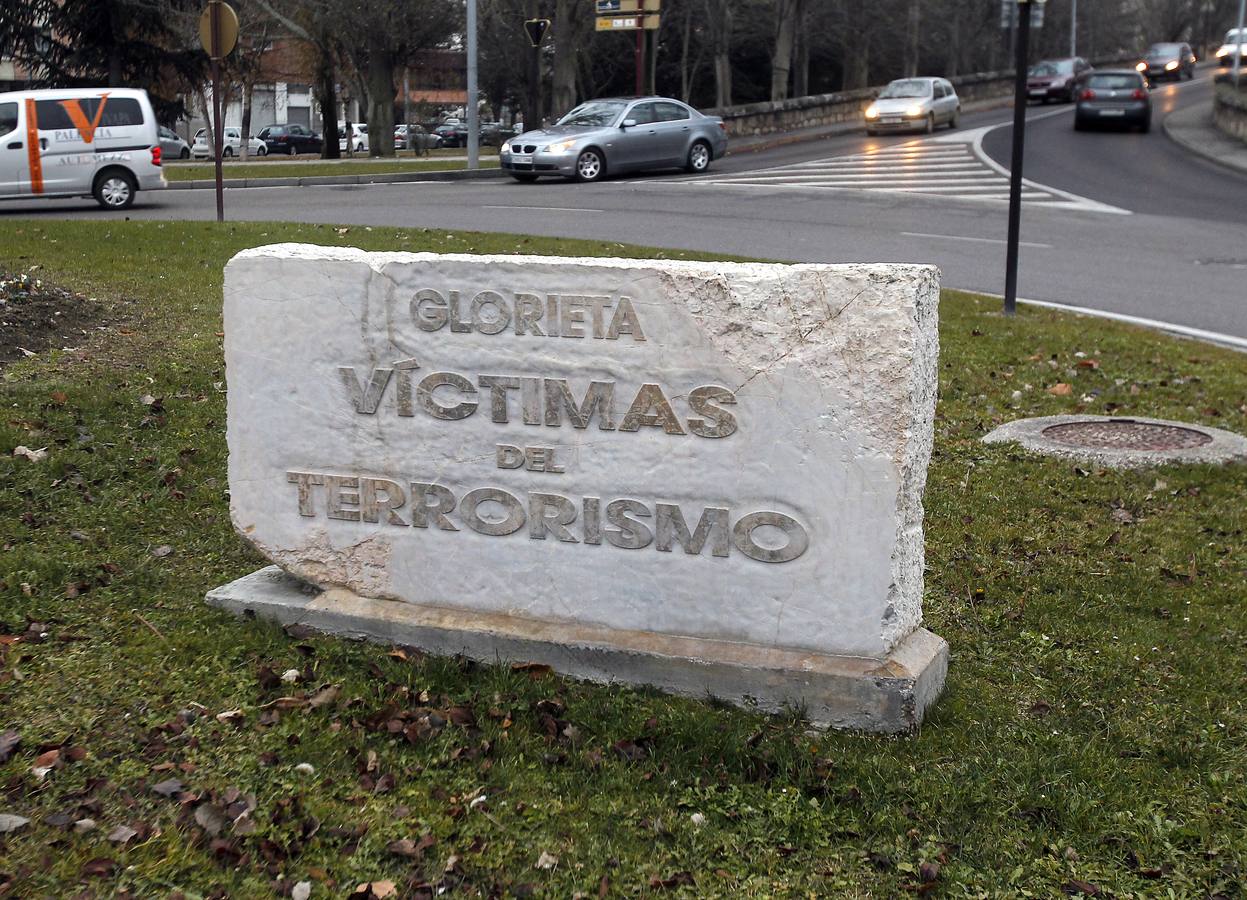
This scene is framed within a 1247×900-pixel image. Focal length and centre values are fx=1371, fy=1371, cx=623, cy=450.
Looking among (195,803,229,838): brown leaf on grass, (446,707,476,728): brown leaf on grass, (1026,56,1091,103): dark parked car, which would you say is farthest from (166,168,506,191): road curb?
(1026,56,1091,103): dark parked car

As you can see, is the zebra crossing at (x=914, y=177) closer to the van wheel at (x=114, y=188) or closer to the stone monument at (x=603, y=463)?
the van wheel at (x=114, y=188)

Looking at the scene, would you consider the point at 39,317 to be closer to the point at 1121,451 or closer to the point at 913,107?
the point at 1121,451

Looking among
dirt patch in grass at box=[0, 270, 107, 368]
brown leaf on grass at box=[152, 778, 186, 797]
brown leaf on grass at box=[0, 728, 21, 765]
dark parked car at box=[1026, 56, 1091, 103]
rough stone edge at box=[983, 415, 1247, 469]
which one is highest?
dark parked car at box=[1026, 56, 1091, 103]

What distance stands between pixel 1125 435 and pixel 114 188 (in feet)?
55.6

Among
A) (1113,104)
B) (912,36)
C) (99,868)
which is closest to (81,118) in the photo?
(99,868)

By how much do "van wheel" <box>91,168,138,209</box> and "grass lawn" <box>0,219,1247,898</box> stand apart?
15241 mm

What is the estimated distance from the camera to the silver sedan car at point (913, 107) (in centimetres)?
3684

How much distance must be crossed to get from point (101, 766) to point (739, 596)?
1.96 m

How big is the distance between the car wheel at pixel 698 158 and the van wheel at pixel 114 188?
1111 centimetres

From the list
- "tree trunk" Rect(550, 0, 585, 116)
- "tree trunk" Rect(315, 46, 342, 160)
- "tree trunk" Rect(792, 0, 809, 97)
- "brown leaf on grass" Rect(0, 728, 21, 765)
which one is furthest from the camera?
"tree trunk" Rect(792, 0, 809, 97)

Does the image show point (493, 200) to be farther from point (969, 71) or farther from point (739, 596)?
point (969, 71)

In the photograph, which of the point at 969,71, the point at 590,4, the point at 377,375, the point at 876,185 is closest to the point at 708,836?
the point at 377,375

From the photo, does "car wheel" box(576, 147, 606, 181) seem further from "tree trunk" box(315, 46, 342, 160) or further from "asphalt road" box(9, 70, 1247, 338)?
"tree trunk" box(315, 46, 342, 160)

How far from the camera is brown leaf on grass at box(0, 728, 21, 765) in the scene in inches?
150
